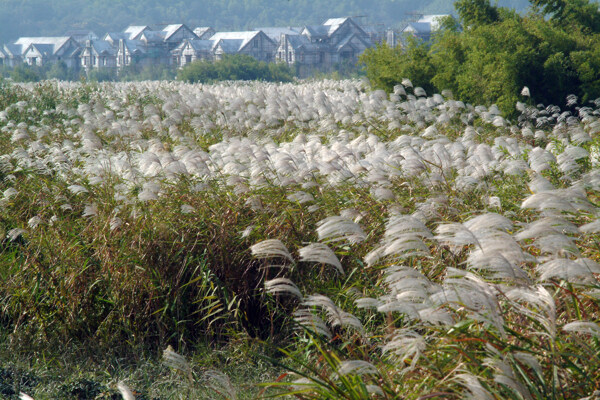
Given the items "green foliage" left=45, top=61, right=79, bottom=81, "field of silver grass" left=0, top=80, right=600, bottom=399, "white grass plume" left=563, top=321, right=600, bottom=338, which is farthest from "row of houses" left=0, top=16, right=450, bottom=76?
"white grass plume" left=563, top=321, right=600, bottom=338

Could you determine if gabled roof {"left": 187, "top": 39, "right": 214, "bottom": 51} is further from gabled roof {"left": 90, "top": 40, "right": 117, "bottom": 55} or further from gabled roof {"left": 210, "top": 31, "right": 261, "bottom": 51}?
A: gabled roof {"left": 90, "top": 40, "right": 117, "bottom": 55}

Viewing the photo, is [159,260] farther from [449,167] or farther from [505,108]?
[505,108]

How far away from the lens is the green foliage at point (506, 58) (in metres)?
10.3

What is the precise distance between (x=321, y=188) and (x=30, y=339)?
2.17 metres

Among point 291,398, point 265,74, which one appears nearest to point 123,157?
point 291,398

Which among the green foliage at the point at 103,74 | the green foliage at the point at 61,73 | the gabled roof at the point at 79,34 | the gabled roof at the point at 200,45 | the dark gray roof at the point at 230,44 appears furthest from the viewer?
the gabled roof at the point at 79,34

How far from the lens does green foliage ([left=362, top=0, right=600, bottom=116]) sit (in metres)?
10.3

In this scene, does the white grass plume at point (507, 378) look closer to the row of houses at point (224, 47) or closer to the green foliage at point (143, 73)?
the green foliage at point (143, 73)

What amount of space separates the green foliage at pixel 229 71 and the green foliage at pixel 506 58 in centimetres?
2625

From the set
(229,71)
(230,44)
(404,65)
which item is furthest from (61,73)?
(404,65)

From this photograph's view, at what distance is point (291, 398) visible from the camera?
2.91 m

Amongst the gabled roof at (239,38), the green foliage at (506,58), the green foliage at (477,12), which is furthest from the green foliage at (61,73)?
the green foliage at (477,12)

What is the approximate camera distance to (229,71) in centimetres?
3950

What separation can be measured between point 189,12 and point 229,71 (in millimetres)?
73533
